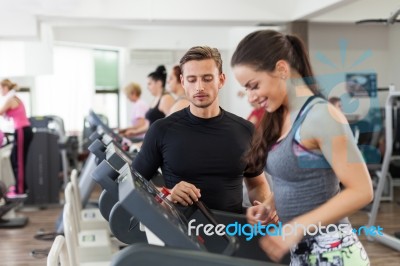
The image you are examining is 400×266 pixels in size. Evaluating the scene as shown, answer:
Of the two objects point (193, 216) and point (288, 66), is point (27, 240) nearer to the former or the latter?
point (193, 216)

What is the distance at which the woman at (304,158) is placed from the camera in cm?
122

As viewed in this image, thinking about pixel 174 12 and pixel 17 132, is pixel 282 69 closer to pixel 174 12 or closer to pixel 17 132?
pixel 17 132

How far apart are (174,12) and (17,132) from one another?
2.54m

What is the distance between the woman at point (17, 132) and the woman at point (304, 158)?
517cm

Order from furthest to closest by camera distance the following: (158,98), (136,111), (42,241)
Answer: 1. (136,111)
2. (42,241)
3. (158,98)

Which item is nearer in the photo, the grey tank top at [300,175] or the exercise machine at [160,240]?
the exercise machine at [160,240]

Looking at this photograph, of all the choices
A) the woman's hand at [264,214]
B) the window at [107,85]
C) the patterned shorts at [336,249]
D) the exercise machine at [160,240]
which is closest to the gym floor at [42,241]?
the woman's hand at [264,214]

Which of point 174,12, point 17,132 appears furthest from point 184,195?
point 174,12

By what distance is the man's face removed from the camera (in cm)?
184

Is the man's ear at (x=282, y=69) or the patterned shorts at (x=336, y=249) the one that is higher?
the man's ear at (x=282, y=69)

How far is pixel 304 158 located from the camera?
1.29 m

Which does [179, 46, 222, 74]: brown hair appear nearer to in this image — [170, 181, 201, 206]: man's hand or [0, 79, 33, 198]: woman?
[170, 181, 201, 206]: man's hand

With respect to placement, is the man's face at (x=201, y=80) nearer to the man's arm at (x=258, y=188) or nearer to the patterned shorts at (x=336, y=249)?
the man's arm at (x=258, y=188)

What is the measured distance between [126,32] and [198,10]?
377 centimetres
